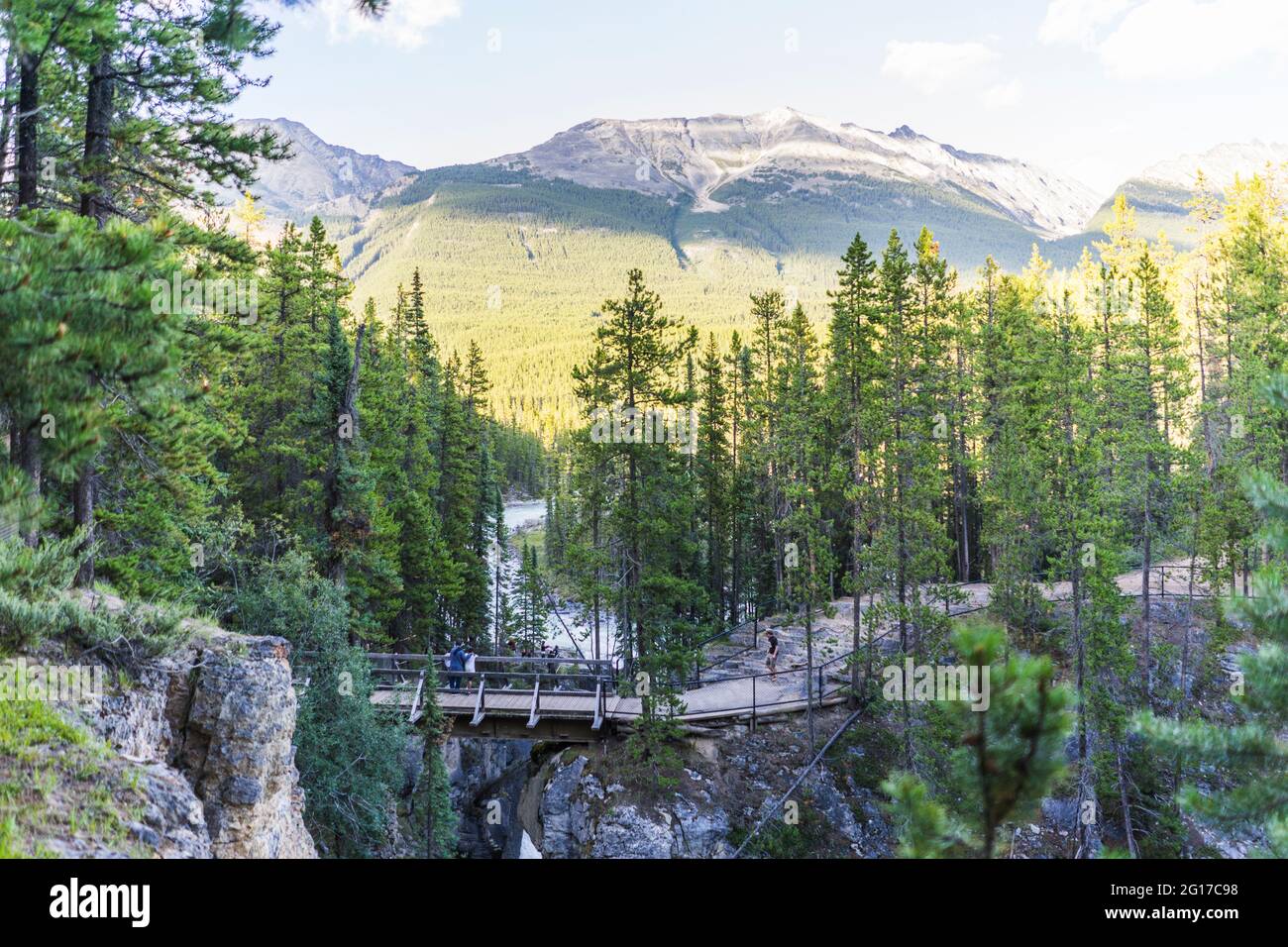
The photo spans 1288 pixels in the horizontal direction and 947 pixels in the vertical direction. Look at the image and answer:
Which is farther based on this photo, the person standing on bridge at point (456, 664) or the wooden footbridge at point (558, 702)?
the person standing on bridge at point (456, 664)

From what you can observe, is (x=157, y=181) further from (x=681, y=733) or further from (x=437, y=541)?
(x=437, y=541)

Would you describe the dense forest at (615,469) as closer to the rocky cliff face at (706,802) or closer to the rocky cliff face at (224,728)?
the rocky cliff face at (224,728)

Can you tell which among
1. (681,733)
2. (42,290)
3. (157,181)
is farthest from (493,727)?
(42,290)

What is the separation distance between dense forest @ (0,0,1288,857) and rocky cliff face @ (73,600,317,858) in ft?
2.19

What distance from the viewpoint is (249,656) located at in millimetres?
10227

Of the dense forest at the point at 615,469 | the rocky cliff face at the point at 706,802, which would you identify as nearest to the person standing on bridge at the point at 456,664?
the dense forest at the point at 615,469

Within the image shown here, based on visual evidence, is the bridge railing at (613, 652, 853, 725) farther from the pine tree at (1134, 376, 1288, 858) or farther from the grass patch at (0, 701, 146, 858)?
the grass patch at (0, 701, 146, 858)

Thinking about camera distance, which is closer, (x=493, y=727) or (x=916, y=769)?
(x=916, y=769)

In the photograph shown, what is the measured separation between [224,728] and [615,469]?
50.3 ft

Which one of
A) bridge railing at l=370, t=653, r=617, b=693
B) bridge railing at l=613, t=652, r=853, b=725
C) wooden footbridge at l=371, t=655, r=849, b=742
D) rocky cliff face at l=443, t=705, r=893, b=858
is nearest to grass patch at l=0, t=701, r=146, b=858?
bridge railing at l=370, t=653, r=617, b=693

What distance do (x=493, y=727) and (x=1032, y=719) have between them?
66.6 feet

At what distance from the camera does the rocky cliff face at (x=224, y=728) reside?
8.50 m

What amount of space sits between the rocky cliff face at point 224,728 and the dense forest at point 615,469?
0.67 meters

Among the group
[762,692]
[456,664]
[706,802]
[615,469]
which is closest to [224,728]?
[706,802]
